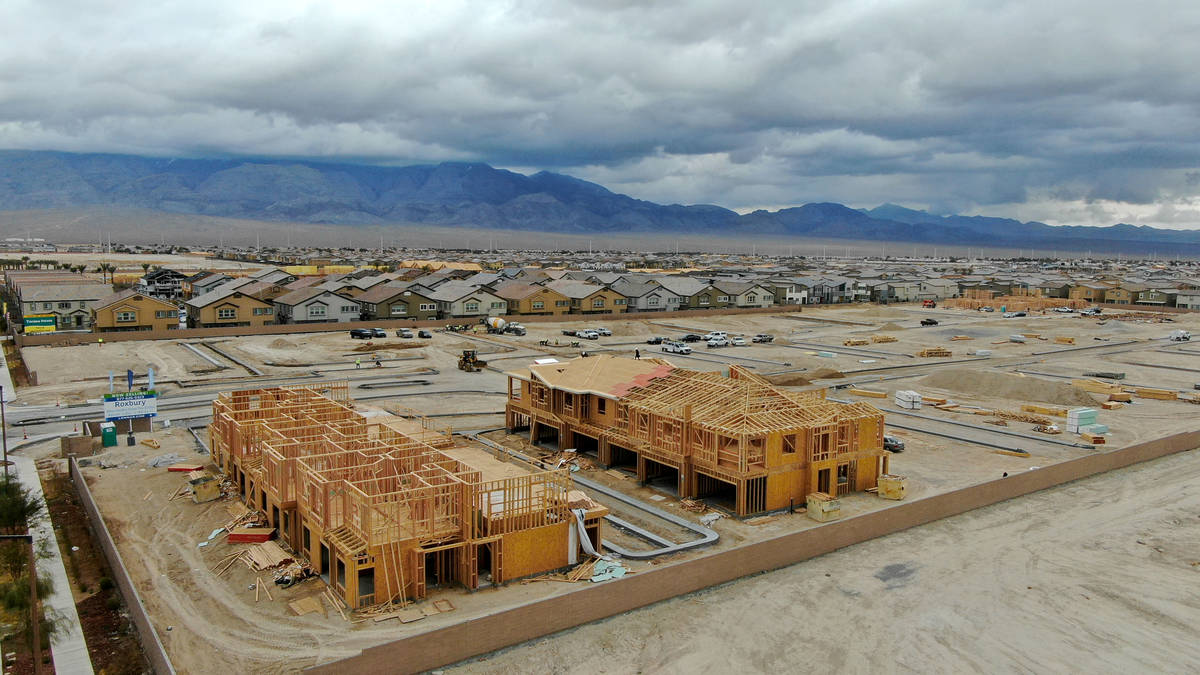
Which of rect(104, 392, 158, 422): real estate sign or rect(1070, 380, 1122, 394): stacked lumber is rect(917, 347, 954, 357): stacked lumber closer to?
rect(1070, 380, 1122, 394): stacked lumber

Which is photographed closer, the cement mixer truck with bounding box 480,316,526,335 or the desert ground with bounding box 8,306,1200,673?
the desert ground with bounding box 8,306,1200,673

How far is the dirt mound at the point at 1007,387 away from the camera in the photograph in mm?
47438

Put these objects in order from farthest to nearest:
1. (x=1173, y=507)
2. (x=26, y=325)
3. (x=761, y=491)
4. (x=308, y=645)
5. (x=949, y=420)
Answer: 1. (x=26, y=325)
2. (x=949, y=420)
3. (x=1173, y=507)
4. (x=761, y=491)
5. (x=308, y=645)

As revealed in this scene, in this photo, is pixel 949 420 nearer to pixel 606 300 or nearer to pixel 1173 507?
pixel 1173 507

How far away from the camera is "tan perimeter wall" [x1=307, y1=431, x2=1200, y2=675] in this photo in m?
17.2

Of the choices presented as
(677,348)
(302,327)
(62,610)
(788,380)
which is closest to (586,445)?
(62,610)

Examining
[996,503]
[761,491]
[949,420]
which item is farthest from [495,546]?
[949,420]

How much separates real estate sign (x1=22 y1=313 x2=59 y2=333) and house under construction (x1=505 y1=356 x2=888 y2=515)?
57817 millimetres

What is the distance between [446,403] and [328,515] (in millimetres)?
25262

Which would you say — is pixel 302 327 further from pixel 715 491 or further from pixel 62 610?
pixel 62 610

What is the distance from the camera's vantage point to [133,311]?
70812 mm

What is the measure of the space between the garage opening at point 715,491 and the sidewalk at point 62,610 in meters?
19.0

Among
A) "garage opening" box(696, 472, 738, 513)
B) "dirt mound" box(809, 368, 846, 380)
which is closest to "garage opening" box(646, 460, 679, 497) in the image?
"garage opening" box(696, 472, 738, 513)

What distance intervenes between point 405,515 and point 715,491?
42.0ft
